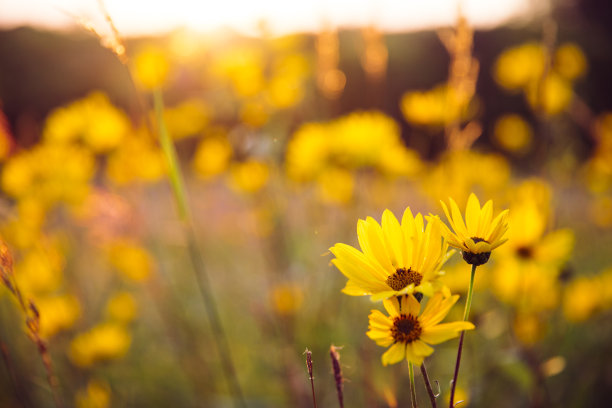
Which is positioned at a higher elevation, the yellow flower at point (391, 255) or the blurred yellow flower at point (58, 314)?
the blurred yellow flower at point (58, 314)

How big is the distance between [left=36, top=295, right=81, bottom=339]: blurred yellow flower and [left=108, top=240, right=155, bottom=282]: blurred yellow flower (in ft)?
0.80

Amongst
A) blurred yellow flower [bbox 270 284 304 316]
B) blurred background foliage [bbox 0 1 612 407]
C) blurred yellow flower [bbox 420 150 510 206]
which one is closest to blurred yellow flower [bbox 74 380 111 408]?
blurred background foliage [bbox 0 1 612 407]

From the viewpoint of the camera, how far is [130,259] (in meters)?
2.07

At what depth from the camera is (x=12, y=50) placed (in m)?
7.71

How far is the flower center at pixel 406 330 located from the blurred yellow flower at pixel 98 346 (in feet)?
4.81

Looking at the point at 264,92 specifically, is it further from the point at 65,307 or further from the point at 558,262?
the point at 558,262

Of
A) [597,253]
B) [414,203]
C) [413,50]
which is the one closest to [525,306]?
[597,253]

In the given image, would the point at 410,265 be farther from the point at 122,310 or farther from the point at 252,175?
the point at 122,310

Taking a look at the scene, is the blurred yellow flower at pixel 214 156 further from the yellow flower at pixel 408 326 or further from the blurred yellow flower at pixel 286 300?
the yellow flower at pixel 408 326

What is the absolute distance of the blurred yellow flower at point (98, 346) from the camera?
163cm

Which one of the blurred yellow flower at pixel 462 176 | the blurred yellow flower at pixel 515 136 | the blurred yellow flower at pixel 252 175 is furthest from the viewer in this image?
the blurred yellow flower at pixel 515 136

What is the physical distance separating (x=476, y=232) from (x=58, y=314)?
6.00ft

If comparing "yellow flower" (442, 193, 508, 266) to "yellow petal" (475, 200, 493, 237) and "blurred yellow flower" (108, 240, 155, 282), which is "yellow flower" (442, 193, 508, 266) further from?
"blurred yellow flower" (108, 240, 155, 282)

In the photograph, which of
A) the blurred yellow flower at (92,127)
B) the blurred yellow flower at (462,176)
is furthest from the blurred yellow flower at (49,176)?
the blurred yellow flower at (462,176)
